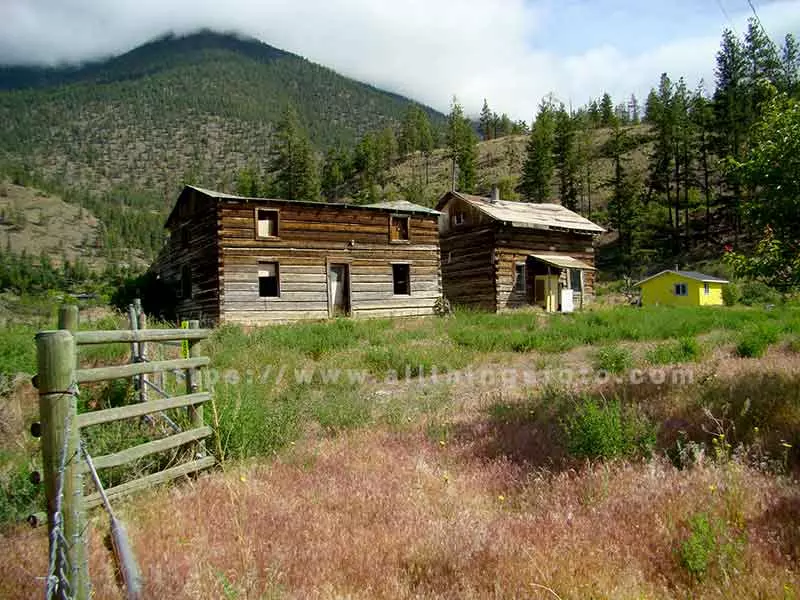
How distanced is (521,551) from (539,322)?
686 inches

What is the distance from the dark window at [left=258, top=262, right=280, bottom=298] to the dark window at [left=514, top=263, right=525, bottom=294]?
12623 millimetres

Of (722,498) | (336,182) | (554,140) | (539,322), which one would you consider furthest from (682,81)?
(722,498)

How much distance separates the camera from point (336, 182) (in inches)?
3504

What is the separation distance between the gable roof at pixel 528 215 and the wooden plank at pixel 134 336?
22368mm

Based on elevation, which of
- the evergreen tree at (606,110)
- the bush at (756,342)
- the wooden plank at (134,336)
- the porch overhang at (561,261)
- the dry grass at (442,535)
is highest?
the evergreen tree at (606,110)

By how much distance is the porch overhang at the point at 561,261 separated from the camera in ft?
90.0

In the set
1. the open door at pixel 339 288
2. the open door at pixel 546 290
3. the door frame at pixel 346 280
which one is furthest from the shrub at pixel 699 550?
the open door at pixel 546 290

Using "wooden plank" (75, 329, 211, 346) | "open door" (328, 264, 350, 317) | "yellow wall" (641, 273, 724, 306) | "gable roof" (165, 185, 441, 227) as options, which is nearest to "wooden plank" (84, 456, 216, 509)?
"wooden plank" (75, 329, 211, 346)

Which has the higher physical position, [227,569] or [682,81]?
[682,81]

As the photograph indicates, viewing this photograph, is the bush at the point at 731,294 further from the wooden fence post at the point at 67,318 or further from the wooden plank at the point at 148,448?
the wooden fence post at the point at 67,318

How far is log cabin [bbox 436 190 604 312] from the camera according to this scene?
89.9 feet

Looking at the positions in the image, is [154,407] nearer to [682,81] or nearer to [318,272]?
[318,272]

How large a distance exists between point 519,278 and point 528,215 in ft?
13.0

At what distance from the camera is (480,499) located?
181 inches
